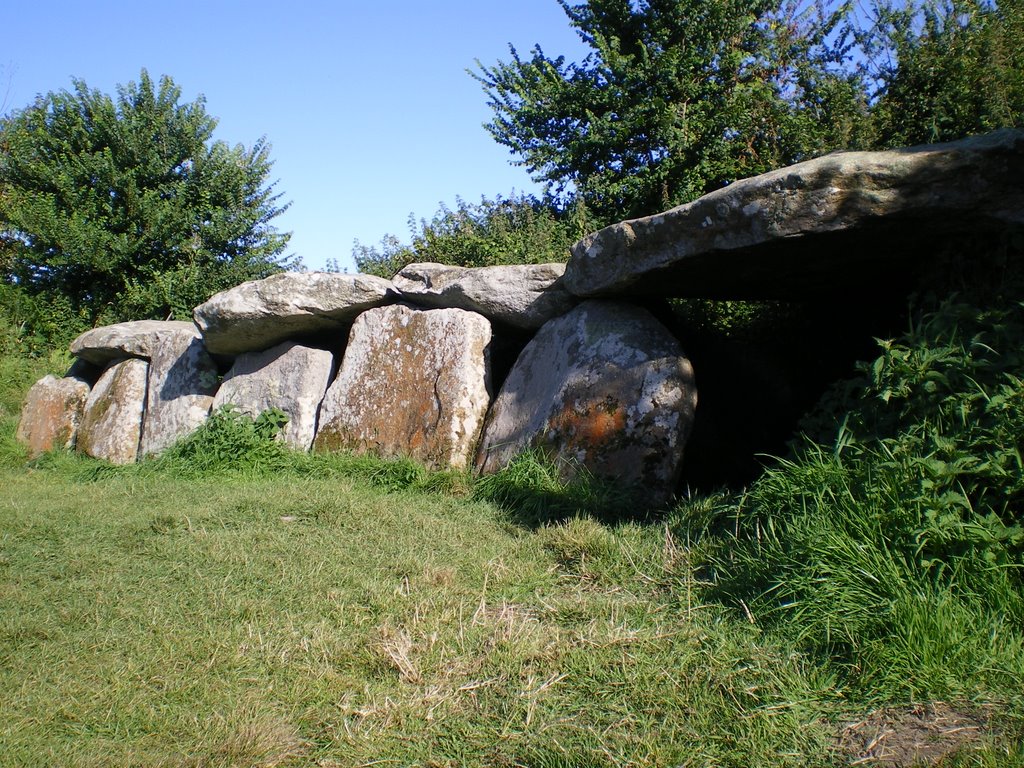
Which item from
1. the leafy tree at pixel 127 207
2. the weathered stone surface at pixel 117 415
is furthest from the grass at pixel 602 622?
the leafy tree at pixel 127 207

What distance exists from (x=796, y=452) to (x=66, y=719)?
3401 mm

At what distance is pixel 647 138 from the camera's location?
10.0 m

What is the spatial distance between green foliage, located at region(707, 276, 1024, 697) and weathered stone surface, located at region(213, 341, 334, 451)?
13.7 ft

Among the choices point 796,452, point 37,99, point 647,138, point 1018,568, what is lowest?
point 1018,568

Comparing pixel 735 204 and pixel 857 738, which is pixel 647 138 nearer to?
pixel 735 204

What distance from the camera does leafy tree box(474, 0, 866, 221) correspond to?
9469 mm

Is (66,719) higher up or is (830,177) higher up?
(830,177)

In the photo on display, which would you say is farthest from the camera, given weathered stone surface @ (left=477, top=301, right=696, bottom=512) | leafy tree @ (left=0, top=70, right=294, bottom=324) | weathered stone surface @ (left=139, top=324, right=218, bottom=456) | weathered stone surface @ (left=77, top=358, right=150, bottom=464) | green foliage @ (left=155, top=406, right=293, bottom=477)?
leafy tree @ (left=0, top=70, right=294, bottom=324)

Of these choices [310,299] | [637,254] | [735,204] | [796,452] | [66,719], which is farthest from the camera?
[310,299]

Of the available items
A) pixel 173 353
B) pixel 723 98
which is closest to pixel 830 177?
pixel 723 98

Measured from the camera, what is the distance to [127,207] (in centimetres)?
1217

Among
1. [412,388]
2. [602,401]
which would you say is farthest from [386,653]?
[412,388]

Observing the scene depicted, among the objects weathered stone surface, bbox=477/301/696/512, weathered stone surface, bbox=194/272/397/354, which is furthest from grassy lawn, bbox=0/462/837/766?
weathered stone surface, bbox=194/272/397/354

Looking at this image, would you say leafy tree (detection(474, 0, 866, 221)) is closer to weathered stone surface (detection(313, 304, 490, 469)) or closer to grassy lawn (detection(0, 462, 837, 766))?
weathered stone surface (detection(313, 304, 490, 469))
